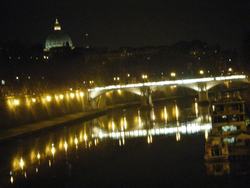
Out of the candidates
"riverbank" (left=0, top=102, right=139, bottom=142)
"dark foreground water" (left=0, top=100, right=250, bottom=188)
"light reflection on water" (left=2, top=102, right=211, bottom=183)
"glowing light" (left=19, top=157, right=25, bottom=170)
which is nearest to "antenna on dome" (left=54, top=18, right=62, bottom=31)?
"riverbank" (left=0, top=102, right=139, bottom=142)

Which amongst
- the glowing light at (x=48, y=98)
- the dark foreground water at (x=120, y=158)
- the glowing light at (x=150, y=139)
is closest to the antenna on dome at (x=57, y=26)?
the glowing light at (x=48, y=98)

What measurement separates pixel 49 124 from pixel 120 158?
13013 mm

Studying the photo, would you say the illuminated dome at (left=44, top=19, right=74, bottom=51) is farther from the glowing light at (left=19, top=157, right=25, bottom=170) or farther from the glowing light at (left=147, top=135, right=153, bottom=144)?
the glowing light at (left=19, top=157, right=25, bottom=170)

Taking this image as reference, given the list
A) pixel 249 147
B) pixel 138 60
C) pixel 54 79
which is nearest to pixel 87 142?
pixel 249 147

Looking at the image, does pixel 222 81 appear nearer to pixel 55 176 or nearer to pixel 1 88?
pixel 1 88

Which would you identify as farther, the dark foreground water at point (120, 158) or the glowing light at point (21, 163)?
the glowing light at point (21, 163)

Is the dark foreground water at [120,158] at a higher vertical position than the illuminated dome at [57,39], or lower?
lower

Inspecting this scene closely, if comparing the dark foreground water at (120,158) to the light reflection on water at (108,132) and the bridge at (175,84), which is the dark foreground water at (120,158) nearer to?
the light reflection on water at (108,132)

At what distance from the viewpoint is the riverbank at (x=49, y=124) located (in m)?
35.3

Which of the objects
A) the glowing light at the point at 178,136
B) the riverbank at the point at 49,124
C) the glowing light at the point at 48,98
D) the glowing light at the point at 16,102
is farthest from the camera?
the glowing light at the point at 48,98

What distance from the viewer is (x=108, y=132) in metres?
38.2

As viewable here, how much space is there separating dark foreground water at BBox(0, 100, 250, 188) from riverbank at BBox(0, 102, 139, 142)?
0.57 m

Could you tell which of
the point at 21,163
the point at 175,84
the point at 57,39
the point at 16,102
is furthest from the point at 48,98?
the point at 57,39

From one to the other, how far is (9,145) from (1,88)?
11.3 meters
